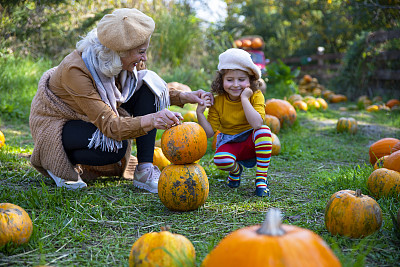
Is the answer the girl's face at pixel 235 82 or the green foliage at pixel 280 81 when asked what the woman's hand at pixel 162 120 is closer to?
the girl's face at pixel 235 82

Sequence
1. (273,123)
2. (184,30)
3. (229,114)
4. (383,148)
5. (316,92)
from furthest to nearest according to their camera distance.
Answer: (316,92) → (184,30) → (273,123) → (383,148) → (229,114)

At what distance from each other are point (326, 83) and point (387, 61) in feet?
12.9

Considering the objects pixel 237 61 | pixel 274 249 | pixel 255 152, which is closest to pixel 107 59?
pixel 237 61

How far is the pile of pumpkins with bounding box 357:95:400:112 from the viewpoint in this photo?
774 centimetres

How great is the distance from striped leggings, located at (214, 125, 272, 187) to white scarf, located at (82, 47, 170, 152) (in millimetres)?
681

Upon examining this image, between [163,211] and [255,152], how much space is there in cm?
96

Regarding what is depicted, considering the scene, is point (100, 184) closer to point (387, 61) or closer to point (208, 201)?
point (208, 201)

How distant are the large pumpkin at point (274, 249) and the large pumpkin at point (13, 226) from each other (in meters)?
1.19

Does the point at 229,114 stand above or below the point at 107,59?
below

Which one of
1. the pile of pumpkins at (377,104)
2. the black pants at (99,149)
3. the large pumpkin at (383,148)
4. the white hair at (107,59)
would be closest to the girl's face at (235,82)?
the black pants at (99,149)

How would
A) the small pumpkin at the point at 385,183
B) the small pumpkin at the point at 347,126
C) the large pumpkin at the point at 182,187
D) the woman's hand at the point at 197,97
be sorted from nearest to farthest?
the large pumpkin at the point at 182,187 < the small pumpkin at the point at 385,183 < the woman's hand at the point at 197,97 < the small pumpkin at the point at 347,126

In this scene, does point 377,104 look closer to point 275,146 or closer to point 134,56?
point 275,146

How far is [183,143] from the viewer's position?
107 inches

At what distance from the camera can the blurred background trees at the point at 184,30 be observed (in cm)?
676
